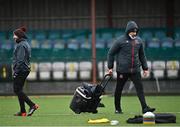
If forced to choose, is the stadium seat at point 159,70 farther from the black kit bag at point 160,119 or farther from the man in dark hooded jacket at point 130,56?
the black kit bag at point 160,119

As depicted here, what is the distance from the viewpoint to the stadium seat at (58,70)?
86.7ft

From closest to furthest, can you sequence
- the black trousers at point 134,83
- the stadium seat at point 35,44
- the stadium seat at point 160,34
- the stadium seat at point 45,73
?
1. the black trousers at point 134,83
2. the stadium seat at point 45,73
3. the stadium seat at point 35,44
4. the stadium seat at point 160,34

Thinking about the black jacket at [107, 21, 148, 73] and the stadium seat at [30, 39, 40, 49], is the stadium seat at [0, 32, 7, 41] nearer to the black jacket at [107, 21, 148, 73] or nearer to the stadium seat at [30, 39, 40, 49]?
the stadium seat at [30, 39, 40, 49]

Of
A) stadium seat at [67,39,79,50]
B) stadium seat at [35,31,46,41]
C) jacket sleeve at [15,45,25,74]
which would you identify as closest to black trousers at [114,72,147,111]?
jacket sleeve at [15,45,25,74]

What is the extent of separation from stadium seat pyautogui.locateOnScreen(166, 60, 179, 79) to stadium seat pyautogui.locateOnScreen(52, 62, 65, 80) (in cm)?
389

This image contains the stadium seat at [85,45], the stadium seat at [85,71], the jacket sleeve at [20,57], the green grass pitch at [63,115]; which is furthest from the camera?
the stadium seat at [85,45]

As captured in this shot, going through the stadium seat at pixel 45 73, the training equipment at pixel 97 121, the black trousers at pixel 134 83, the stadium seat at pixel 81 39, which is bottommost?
the stadium seat at pixel 45 73

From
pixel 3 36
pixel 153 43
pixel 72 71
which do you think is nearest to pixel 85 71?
pixel 72 71

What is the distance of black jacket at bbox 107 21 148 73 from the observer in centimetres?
1476

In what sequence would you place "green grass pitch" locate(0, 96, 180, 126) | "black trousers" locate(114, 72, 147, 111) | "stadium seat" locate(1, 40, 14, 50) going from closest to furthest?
"green grass pitch" locate(0, 96, 180, 126) < "black trousers" locate(114, 72, 147, 111) < "stadium seat" locate(1, 40, 14, 50)

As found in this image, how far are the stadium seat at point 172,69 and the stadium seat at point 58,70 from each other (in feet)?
12.8

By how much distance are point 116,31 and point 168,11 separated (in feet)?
8.36

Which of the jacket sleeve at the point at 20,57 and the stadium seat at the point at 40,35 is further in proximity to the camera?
the stadium seat at the point at 40,35

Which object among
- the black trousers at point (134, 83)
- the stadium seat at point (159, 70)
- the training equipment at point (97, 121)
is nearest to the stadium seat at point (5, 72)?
the stadium seat at point (159, 70)
